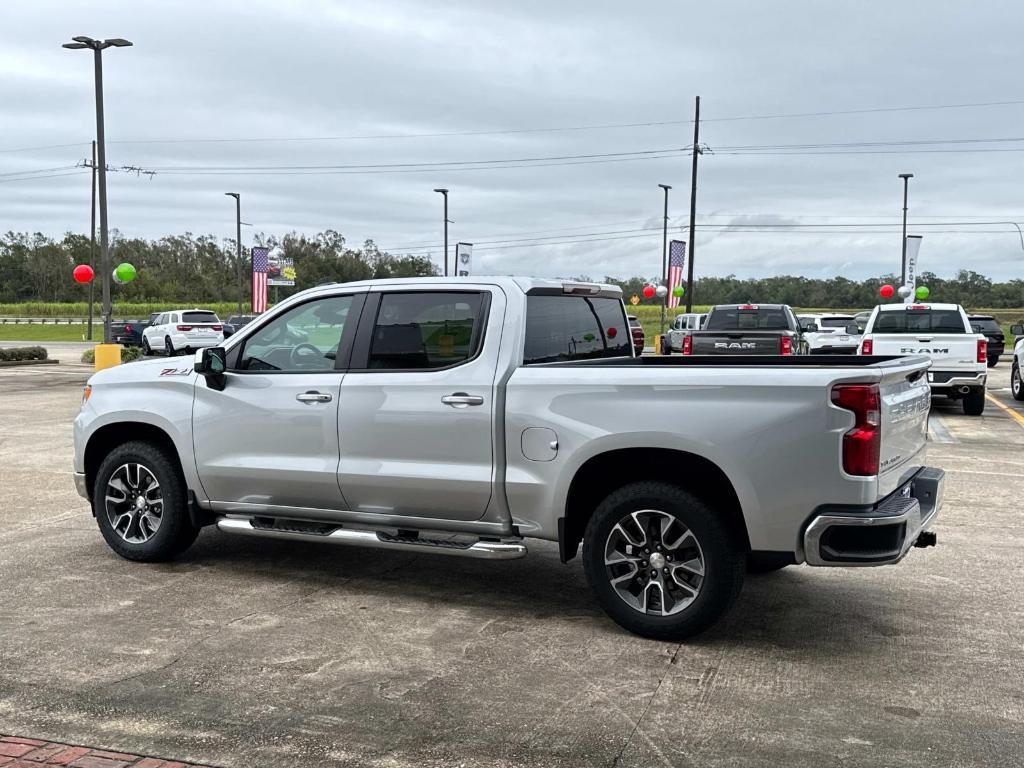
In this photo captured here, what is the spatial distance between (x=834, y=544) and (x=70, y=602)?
13.8 feet

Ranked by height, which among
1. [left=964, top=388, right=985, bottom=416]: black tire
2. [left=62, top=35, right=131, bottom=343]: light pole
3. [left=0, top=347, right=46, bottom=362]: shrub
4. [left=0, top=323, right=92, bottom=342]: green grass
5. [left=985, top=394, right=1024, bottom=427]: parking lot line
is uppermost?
[left=62, top=35, right=131, bottom=343]: light pole

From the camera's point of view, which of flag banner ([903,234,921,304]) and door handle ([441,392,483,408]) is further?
flag banner ([903,234,921,304])

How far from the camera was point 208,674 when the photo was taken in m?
4.79

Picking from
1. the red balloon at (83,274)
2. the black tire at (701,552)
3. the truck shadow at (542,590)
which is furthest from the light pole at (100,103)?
the black tire at (701,552)

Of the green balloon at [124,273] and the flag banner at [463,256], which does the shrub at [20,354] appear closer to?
the green balloon at [124,273]

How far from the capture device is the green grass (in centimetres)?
6075

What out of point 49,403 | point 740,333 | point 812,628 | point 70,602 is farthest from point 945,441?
point 49,403

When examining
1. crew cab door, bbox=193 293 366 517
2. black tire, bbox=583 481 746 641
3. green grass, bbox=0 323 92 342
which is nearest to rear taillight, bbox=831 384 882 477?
black tire, bbox=583 481 746 641

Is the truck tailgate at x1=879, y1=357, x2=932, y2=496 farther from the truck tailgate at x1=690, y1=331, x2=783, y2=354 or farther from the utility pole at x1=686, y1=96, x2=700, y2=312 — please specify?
the utility pole at x1=686, y1=96, x2=700, y2=312

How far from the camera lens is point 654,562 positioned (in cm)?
524

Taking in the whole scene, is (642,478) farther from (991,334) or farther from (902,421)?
(991,334)

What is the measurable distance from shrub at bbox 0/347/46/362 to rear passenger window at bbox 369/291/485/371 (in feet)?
95.6

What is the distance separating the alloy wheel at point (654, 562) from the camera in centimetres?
521

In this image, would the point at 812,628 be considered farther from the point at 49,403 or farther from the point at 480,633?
the point at 49,403
